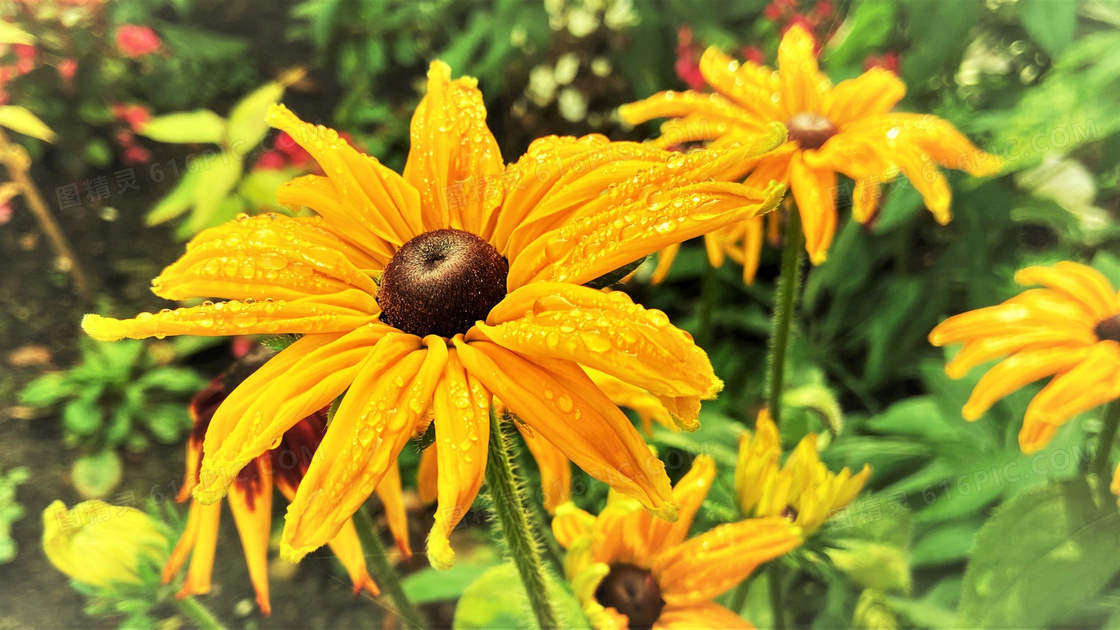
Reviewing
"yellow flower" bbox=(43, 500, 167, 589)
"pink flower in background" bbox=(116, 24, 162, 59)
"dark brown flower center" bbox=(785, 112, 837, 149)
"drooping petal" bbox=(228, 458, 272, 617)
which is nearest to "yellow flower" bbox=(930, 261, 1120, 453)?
"dark brown flower center" bbox=(785, 112, 837, 149)

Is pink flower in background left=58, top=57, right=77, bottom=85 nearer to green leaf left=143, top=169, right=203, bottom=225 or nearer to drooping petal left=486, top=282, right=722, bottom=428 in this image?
green leaf left=143, top=169, right=203, bottom=225

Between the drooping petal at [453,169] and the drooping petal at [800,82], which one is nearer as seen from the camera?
the drooping petal at [453,169]

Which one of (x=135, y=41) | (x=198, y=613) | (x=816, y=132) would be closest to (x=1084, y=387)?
(x=816, y=132)

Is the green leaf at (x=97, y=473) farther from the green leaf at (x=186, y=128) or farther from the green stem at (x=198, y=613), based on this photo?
the green leaf at (x=186, y=128)

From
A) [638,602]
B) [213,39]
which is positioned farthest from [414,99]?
[638,602]

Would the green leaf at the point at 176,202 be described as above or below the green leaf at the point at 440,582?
above

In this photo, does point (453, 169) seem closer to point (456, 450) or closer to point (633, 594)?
point (456, 450)

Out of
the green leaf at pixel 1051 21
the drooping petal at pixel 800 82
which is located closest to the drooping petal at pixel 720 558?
the drooping petal at pixel 800 82
